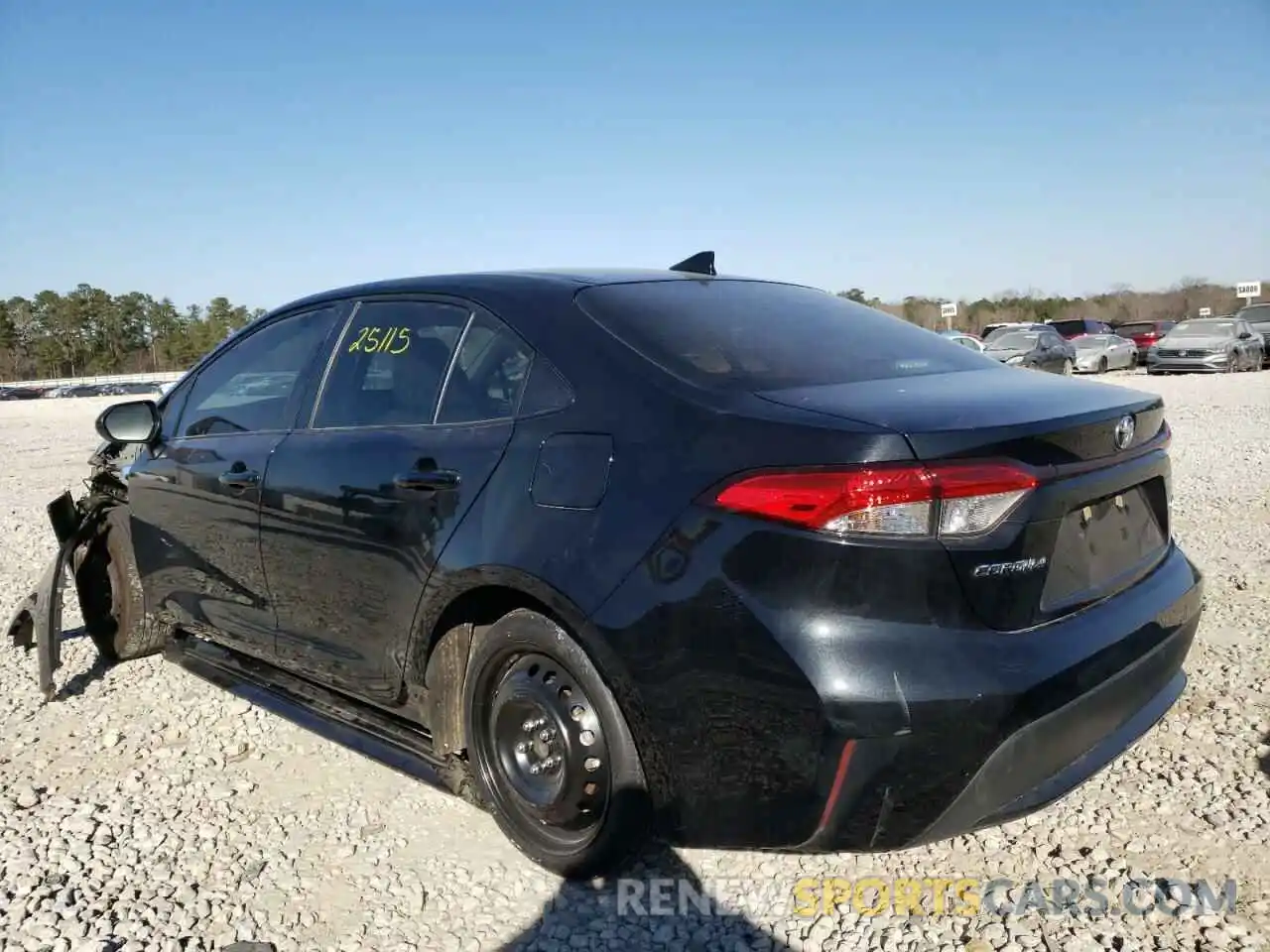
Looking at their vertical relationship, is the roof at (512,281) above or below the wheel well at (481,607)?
above

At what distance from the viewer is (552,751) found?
2467mm

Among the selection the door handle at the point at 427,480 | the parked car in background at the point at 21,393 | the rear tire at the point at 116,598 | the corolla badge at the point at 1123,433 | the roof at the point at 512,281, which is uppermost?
the roof at the point at 512,281

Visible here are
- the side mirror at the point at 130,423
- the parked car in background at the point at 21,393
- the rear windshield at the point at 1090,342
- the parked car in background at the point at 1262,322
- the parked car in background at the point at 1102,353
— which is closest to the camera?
the side mirror at the point at 130,423

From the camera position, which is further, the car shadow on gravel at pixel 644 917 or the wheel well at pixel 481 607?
the wheel well at pixel 481 607

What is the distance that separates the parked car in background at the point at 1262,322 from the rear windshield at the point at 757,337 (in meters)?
26.5

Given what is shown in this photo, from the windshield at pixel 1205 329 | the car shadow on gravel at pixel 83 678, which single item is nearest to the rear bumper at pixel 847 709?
the car shadow on gravel at pixel 83 678

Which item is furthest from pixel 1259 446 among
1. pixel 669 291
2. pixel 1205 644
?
pixel 669 291

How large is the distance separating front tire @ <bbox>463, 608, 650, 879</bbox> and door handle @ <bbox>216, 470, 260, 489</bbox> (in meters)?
1.22

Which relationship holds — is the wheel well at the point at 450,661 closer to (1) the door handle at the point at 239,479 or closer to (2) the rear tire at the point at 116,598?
(1) the door handle at the point at 239,479

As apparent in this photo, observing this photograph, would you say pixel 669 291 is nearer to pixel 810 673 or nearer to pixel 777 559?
pixel 777 559

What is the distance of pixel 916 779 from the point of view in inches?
76.0

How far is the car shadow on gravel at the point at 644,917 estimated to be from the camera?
7.43 feet

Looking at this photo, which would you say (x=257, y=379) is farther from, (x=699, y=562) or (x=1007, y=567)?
(x=1007, y=567)

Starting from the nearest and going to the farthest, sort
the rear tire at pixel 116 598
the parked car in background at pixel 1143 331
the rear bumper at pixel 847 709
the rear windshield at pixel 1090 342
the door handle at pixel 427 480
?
the rear bumper at pixel 847 709 < the door handle at pixel 427 480 < the rear tire at pixel 116 598 < the rear windshield at pixel 1090 342 < the parked car in background at pixel 1143 331
